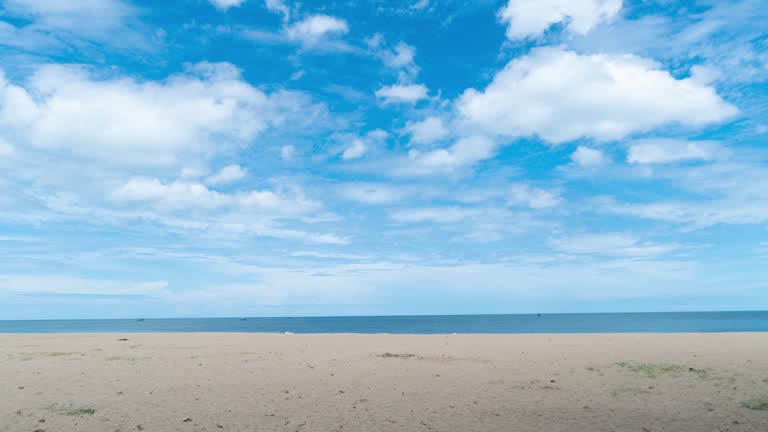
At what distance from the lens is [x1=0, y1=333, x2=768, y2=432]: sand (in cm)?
1216

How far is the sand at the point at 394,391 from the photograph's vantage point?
1216 centimetres

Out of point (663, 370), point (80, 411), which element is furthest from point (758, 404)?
point (80, 411)

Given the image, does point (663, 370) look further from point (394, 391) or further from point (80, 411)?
point (80, 411)

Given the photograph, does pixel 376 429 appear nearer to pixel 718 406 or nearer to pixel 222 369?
pixel 718 406

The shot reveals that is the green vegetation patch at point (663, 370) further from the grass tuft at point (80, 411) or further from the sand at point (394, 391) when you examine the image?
the grass tuft at point (80, 411)

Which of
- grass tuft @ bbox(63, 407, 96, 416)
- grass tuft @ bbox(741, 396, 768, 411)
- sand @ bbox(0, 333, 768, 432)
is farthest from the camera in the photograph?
grass tuft @ bbox(63, 407, 96, 416)

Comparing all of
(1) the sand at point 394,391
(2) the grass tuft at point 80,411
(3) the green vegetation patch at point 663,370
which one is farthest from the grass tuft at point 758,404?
(2) the grass tuft at point 80,411

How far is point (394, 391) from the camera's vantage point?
1642cm

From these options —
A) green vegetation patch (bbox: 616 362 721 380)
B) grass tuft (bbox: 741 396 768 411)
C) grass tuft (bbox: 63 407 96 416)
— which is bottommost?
grass tuft (bbox: 63 407 96 416)

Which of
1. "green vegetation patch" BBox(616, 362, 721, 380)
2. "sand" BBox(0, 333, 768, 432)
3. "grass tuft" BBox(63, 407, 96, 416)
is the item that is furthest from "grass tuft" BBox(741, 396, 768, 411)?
"grass tuft" BBox(63, 407, 96, 416)

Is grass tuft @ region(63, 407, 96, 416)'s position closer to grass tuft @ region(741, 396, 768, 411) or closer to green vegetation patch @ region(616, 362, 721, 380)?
grass tuft @ region(741, 396, 768, 411)

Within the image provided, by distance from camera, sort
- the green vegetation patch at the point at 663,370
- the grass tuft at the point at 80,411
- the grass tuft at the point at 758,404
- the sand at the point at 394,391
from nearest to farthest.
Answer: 1. the sand at the point at 394,391
2. the grass tuft at the point at 758,404
3. the grass tuft at the point at 80,411
4. the green vegetation patch at the point at 663,370

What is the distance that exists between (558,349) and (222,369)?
1899 cm

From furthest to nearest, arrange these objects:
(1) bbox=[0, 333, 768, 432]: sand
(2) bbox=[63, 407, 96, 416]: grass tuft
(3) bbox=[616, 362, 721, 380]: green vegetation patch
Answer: (3) bbox=[616, 362, 721, 380]: green vegetation patch, (2) bbox=[63, 407, 96, 416]: grass tuft, (1) bbox=[0, 333, 768, 432]: sand
